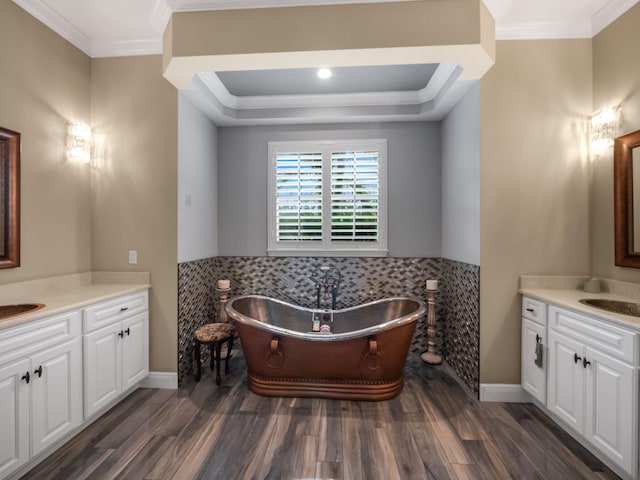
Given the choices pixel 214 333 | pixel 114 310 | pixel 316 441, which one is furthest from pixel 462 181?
pixel 114 310

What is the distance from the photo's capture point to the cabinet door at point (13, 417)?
1774 millimetres

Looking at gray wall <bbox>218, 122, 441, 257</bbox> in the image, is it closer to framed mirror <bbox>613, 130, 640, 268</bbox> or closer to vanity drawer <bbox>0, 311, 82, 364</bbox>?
framed mirror <bbox>613, 130, 640, 268</bbox>

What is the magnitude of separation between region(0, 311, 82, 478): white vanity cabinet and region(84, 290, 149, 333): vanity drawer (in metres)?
0.10

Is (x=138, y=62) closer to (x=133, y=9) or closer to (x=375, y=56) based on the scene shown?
(x=133, y=9)

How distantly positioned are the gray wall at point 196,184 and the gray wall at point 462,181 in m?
2.71

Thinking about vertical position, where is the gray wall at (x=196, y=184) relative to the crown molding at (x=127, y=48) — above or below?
below

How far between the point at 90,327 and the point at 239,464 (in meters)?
1.41

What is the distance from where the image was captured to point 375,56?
2459 mm

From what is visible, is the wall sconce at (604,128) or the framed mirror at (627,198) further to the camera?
the wall sconce at (604,128)

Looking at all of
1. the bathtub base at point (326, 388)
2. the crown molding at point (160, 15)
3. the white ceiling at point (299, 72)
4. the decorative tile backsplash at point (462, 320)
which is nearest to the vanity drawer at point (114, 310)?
the bathtub base at point (326, 388)

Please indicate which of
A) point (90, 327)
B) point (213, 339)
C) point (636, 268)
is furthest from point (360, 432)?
point (636, 268)

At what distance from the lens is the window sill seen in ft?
13.0

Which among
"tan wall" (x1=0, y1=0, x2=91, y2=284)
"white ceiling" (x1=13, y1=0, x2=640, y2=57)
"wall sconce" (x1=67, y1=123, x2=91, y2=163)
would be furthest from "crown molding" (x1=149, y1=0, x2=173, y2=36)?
"wall sconce" (x1=67, y1=123, x2=91, y2=163)

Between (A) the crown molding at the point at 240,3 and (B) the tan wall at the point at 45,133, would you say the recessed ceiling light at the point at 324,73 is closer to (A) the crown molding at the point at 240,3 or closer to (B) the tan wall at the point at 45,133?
(A) the crown molding at the point at 240,3
